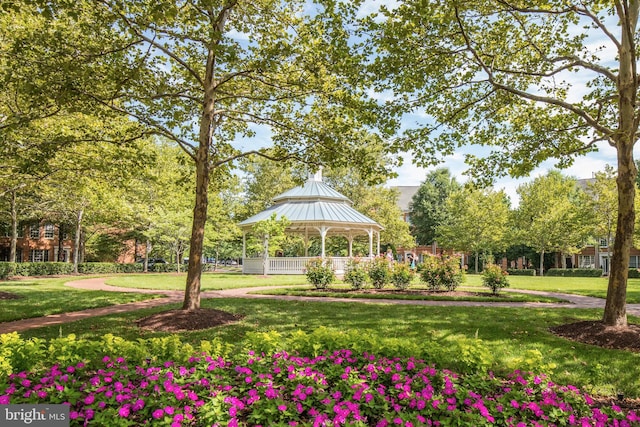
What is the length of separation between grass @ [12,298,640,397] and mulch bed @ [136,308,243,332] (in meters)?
0.29

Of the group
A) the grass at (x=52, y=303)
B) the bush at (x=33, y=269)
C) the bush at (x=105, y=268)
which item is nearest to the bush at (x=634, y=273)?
the grass at (x=52, y=303)

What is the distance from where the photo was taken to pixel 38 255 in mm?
42469

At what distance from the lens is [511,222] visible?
38.2 meters

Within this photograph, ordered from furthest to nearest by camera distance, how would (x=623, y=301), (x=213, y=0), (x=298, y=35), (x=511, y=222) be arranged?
(x=511, y=222) → (x=298, y=35) → (x=623, y=301) → (x=213, y=0)

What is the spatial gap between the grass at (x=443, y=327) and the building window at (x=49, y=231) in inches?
1536

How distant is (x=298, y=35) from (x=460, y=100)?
3833mm

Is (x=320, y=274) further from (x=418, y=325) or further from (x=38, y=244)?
(x=38, y=244)

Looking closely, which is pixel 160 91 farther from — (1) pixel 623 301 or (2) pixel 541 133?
(1) pixel 623 301

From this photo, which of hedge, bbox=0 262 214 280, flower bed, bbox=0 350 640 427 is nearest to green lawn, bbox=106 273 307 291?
hedge, bbox=0 262 214 280

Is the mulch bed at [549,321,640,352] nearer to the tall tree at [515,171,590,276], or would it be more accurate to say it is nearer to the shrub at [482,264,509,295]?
the shrub at [482,264,509,295]

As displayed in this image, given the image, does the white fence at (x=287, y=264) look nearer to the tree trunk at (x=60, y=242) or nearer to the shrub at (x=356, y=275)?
the shrub at (x=356, y=275)

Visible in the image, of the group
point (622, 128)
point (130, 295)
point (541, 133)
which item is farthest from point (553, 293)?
point (130, 295)

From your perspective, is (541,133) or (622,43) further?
(541,133)

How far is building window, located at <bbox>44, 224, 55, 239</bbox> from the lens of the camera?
42.6 meters
